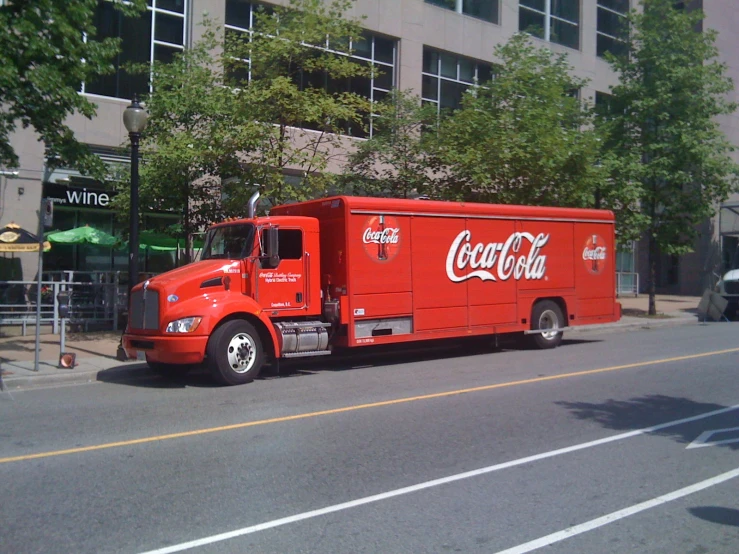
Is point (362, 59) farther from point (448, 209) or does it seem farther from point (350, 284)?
point (350, 284)

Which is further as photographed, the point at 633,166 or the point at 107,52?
the point at 633,166

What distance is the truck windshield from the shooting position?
A: 1262cm

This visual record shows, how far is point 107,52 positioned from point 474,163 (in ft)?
30.1

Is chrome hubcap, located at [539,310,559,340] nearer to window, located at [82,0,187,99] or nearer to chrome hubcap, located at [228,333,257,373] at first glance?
chrome hubcap, located at [228,333,257,373]

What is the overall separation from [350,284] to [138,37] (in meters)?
12.5

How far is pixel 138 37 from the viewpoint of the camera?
21.2 meters

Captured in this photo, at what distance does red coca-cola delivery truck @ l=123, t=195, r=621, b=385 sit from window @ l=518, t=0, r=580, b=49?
16.7 metres

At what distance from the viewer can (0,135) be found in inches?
518

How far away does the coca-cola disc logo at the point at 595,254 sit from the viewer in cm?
1739

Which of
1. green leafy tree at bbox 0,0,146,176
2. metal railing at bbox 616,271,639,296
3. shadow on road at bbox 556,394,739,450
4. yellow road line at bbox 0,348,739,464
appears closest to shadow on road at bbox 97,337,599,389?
yellow road line at bbox 0,348,739,464

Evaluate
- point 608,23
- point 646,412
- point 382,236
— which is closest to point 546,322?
point 382,236

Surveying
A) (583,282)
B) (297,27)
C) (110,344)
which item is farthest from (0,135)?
(583,282)

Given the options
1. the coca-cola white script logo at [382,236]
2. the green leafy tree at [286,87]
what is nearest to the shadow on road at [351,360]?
the coca-cola white script logo at [382,236]

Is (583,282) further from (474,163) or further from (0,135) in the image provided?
(0,135)
